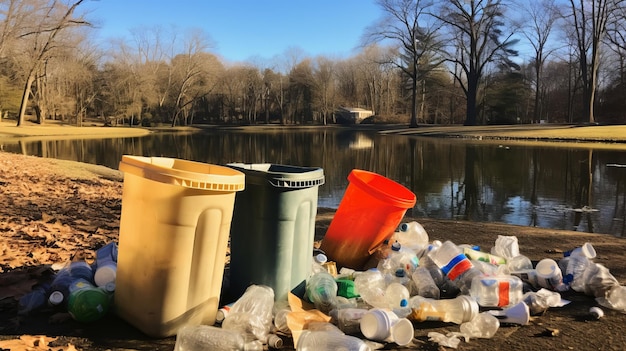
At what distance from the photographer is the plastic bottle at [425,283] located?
Result: 3861 mm

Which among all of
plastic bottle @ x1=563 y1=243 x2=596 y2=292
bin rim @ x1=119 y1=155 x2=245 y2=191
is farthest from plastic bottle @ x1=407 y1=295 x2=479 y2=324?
bin rim @ x1=119 y1=155 x2=245 y2=191

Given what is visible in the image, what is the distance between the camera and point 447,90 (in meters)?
63.0

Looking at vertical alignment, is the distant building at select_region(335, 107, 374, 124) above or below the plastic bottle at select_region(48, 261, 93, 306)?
above

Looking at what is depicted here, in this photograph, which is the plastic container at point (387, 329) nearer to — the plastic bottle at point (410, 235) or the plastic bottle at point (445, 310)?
the plastic bottle at point (445, 310)

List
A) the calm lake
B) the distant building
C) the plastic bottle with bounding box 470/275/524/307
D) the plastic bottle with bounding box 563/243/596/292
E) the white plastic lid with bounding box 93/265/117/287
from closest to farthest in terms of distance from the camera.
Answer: the white plastic lid with bounding box 93/265/117/287
the plastic bottle with bounding box 470/275/524/307
the plastic bottle with bounding box 563/243/596/292
the calm lake
the distant building

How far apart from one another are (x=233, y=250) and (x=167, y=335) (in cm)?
76

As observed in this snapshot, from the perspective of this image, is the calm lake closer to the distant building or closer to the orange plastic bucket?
the orange plastic bucket

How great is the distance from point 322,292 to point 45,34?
52850mm

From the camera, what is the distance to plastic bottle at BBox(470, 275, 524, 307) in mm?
3734

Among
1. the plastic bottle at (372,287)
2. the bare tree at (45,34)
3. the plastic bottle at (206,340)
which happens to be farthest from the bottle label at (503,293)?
the bare tree at (45,34)

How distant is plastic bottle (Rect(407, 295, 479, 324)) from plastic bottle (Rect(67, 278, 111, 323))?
207 centimetres

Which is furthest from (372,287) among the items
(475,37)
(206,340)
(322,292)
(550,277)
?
(475,37)

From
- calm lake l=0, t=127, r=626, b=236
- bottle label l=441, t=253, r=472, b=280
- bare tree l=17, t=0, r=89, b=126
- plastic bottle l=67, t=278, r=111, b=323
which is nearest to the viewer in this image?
plastic bottle l=67, t=278, r=111, b=323

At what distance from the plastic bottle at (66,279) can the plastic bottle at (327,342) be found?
5.65ft
